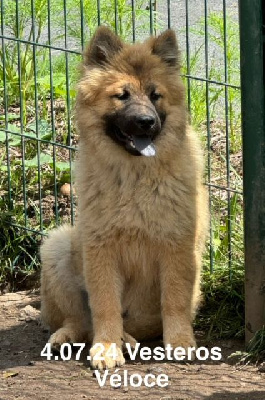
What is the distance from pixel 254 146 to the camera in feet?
18.2

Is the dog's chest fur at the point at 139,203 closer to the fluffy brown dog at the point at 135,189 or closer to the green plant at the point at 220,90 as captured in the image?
the fluffy brown dog at the point at 135,189

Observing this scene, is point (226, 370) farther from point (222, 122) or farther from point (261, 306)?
point (222, 122)

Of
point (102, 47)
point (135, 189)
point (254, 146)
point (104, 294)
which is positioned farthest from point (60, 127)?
point (254, 146)

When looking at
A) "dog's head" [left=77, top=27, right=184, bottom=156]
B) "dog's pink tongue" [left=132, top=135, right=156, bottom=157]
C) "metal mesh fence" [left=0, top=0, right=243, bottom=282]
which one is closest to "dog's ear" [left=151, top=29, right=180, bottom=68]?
"dog's head" [left=77, top=27, right=184, bottom=156]

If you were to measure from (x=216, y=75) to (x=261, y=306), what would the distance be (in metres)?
2.69

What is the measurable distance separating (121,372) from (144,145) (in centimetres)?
128

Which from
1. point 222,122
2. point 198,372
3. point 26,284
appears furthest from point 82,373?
point 222,122

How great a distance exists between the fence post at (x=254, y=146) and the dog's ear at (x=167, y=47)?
57 centimetres

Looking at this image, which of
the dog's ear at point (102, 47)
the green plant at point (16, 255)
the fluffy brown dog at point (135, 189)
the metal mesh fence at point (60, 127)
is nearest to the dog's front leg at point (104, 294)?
the fluffy brown dog at point (135, 189)

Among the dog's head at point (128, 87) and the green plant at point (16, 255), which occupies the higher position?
the dog's head at point (128, 87)

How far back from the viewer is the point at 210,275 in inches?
256

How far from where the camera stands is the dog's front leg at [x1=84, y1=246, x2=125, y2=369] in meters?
5.75

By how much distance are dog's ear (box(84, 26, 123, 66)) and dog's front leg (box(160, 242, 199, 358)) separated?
117 centimetres

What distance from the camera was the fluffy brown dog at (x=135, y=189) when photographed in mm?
5742
